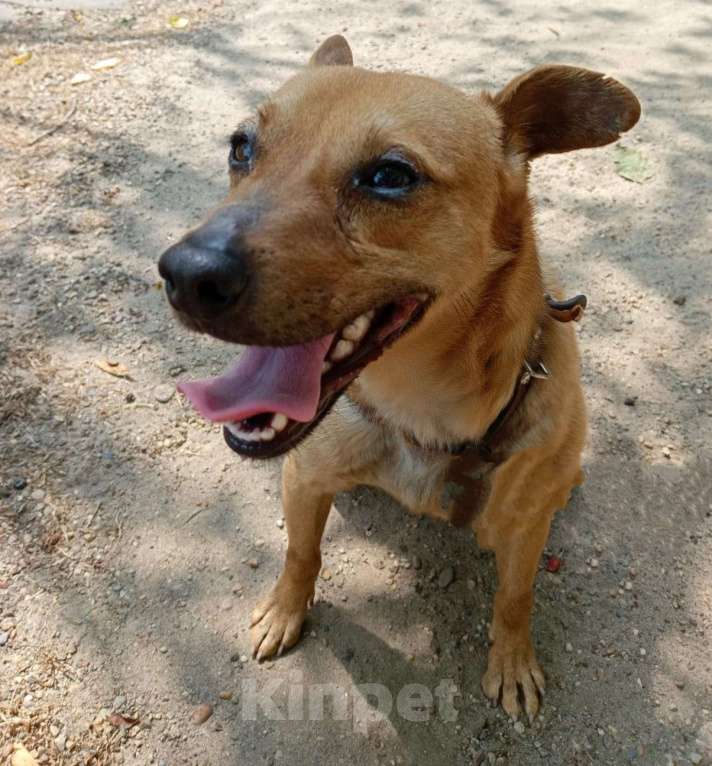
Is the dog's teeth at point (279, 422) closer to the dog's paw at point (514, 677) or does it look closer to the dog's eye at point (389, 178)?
the dog's eye at point (389, 178)

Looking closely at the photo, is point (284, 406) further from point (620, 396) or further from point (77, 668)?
point (620, 396)

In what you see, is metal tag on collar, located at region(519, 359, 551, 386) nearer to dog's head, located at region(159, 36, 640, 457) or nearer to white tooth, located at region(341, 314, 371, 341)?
dog's head, located at region(159, 36, 640, 457)

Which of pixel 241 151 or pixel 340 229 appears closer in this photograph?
pixel 340 229

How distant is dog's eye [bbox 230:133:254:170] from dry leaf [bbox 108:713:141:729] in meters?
1.91

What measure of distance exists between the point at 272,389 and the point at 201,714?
1370 mm

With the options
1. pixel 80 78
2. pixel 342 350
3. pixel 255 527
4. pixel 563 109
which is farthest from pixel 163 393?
pixel 80 78

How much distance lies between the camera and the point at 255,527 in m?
3.00

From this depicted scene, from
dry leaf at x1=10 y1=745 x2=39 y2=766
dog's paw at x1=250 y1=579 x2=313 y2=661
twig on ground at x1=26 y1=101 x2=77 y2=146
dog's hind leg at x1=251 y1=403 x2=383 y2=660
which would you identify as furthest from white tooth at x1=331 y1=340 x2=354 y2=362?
twig on ground at x1=26 y1=101 x2=77 y2=146

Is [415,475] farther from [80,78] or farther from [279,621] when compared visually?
[80,78]

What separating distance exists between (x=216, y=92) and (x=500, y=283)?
4.21 m

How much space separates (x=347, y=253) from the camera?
5.66 ft

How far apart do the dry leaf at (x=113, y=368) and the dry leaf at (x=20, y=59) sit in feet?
10.8

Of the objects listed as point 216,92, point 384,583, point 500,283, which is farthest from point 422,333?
point 216,92
